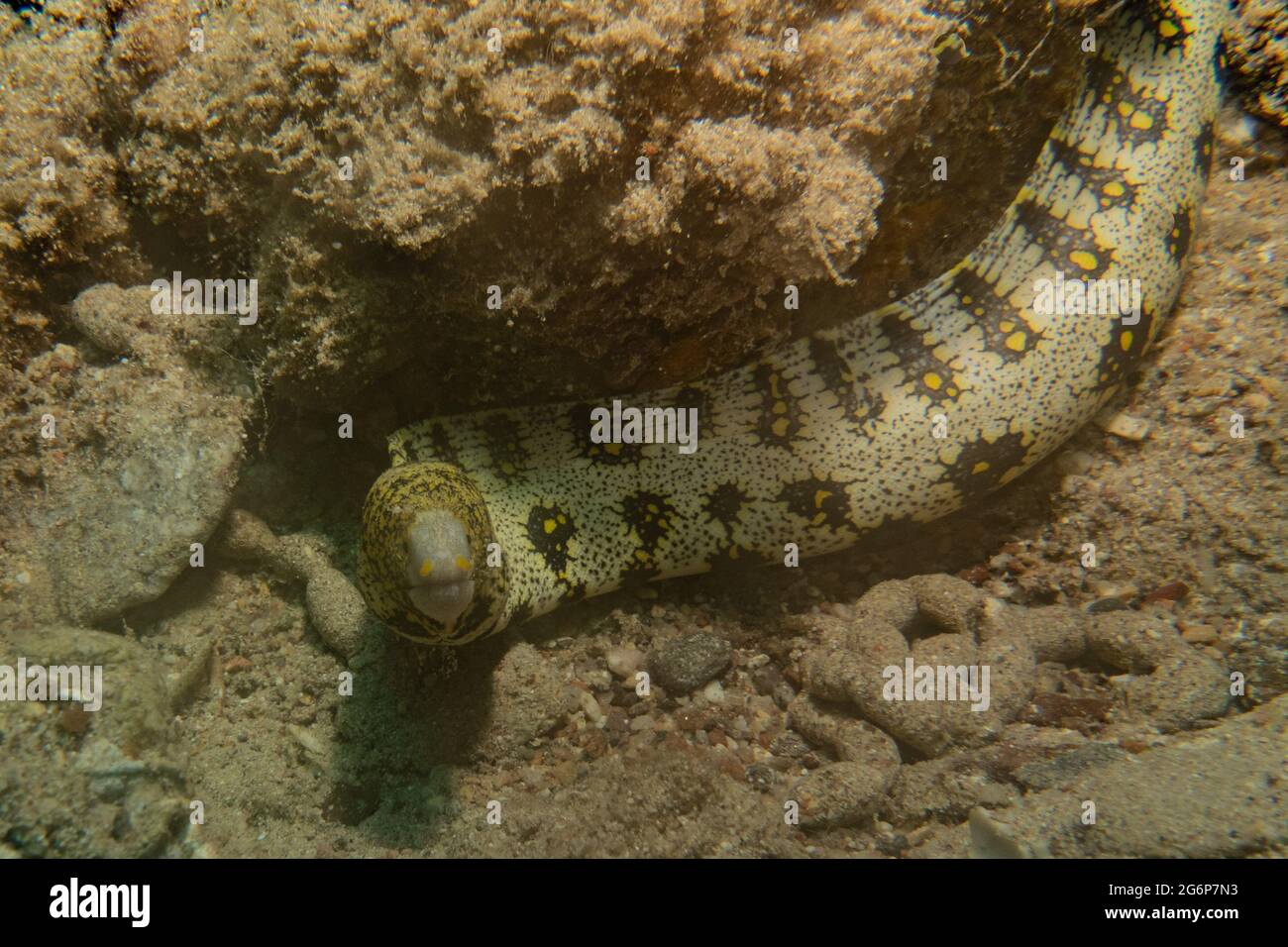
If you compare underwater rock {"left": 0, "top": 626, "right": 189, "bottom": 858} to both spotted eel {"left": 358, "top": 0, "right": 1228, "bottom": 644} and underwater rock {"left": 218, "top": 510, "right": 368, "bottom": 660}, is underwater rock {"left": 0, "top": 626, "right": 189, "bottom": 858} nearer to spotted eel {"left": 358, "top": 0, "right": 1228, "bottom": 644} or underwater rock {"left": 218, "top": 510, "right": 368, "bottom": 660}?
underwater rock {"left": 218, "top": 510, "right": 368, "bottom": 660}

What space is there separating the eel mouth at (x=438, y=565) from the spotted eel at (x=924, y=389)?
2.41 ft

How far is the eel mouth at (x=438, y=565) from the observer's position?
235 cm

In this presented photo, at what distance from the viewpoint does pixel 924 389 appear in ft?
10.7

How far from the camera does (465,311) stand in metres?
2.72

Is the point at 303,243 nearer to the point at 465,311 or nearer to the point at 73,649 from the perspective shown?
the point at 465,311

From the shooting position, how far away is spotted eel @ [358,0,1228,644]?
322cm

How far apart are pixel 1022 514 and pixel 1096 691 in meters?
0.90

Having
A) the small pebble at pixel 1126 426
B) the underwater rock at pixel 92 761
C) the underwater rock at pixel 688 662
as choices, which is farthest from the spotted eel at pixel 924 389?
the underwater rock at pixel 92 761

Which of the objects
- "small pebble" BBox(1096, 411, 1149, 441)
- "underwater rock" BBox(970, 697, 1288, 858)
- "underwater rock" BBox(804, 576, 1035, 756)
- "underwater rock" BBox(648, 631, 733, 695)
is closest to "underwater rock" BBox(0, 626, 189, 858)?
"underwater rock" BBox(648, 631, 733, 695)

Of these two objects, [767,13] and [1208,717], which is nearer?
[767,13]

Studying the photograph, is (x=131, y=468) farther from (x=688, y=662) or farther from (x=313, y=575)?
(x=688, y=662)

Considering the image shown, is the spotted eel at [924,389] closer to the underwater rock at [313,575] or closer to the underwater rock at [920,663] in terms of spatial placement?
the underwater rock at [920,663]
